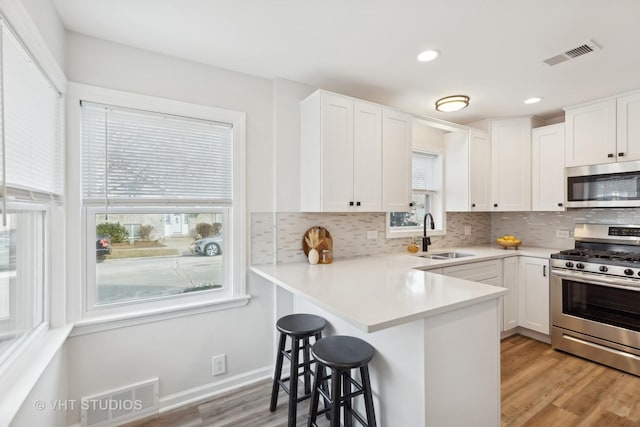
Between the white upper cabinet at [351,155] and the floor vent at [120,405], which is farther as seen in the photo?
the white upper cabinet at [351,155]

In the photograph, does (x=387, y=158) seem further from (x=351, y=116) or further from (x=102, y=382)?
(x=102, y=382)

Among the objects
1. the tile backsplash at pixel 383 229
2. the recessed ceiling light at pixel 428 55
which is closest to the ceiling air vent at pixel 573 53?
the recessed ceiling light at pixel 428 55

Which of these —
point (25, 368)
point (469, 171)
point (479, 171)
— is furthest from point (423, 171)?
point (25, 368)

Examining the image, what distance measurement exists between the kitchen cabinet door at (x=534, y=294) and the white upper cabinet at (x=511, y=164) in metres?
0.70

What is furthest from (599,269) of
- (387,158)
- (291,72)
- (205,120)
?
(205,120)

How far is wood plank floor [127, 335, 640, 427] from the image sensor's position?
Answer: 1.95 metres

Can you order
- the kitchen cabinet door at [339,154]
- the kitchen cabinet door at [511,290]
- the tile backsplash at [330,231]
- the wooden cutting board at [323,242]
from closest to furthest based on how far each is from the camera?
the kitchen cabinet door at [339,154]
the tile backsplash at [330,231]
the wooden cutting board at [323,242]
the kitchen cabinet door at [511,290]

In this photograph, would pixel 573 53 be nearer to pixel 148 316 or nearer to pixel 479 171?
pixel 479 171

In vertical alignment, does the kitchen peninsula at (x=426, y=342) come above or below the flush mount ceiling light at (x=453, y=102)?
below

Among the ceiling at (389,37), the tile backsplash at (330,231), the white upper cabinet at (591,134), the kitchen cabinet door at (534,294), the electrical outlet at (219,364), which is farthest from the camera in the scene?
the kitchen cabinet door at (534,294)

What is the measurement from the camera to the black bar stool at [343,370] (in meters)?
1.47

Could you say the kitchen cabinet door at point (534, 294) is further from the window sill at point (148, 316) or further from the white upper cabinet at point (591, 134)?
the window sill at point (148, 316)

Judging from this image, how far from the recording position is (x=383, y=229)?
3.17m

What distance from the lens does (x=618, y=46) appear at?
2014 millimetres
